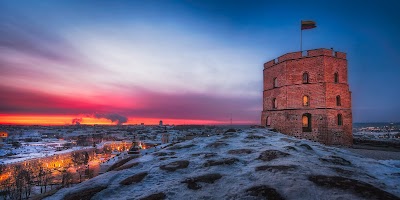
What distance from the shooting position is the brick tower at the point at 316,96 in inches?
905

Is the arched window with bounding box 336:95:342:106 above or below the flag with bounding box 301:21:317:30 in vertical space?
below

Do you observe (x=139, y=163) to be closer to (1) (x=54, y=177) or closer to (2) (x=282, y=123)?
(2) (x=282, y=123)

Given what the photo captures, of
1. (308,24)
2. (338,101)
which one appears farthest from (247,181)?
(308,24)

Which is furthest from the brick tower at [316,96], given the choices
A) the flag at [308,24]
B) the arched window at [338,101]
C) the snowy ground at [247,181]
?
the snowy ground at [247,181]

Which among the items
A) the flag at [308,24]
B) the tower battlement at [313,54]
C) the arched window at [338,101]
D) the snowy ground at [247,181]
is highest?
the flag at [308,24]

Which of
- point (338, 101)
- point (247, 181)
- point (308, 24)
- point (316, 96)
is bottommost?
point (247, 181)

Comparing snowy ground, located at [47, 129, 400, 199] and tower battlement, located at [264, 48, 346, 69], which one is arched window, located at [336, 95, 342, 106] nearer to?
tower battlement, located at [264, 48, 346, 69]

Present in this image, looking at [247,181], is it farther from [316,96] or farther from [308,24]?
[308,24]

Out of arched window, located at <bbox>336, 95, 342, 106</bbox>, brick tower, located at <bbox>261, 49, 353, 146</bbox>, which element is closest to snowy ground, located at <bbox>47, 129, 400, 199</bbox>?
brick tower, located at <bbox>261, 49, 353, 146</bbox>

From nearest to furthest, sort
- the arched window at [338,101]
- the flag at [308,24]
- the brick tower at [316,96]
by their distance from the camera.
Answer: the brick tower at [316,96] < the arched window at [338,101] < the flag at [308,24]

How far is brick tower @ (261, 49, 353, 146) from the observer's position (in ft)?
75.4

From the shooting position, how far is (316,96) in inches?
920

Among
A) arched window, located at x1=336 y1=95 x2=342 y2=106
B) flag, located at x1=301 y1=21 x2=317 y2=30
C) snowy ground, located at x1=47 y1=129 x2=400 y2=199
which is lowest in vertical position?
snowy ground, located at x1=47 y1=129 x2=400 y2=199

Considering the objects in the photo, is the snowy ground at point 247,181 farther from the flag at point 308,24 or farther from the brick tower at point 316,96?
the flag at point 308,24
